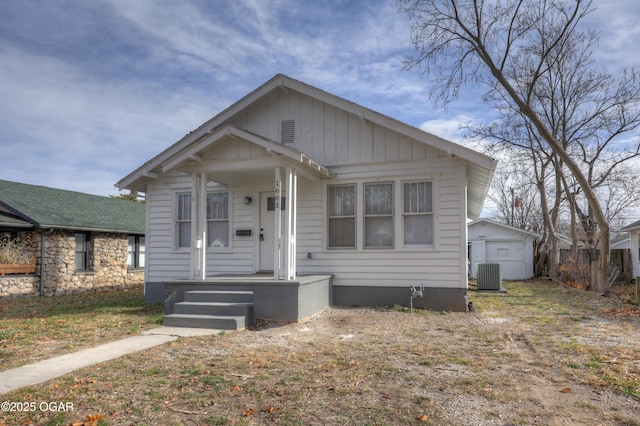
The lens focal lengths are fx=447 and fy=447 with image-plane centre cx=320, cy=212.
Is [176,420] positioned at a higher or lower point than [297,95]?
lower

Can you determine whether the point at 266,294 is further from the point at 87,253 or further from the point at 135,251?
the point at 135,251

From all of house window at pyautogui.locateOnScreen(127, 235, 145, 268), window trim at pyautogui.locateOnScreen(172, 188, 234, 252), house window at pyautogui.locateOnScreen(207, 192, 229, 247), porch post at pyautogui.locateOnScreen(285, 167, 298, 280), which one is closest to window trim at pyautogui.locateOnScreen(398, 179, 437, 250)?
porch post at pyautogui.locateOnScreen(285, 167, 298, 280)

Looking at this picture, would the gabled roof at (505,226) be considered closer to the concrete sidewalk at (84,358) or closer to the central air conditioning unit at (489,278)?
the central air conditioning unit at (489,278)

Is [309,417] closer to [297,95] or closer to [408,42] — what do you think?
[297,95]

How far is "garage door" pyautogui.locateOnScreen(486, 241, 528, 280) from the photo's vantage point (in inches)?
921

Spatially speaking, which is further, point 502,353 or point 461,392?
point 502,353

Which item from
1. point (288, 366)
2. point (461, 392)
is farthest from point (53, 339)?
point (461, 392)

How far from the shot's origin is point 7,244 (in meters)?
14.4

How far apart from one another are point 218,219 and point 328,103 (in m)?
3.89

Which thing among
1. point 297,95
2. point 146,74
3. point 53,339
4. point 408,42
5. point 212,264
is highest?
point 408,42

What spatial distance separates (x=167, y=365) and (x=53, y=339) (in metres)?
2.66

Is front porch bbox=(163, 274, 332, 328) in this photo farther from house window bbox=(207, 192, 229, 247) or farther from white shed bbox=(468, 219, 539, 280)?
white shed bbox=(468, 219, 539, 280)

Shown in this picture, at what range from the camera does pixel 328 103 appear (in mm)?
10211

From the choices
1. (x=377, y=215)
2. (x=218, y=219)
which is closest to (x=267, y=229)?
(x=218, y=219)
